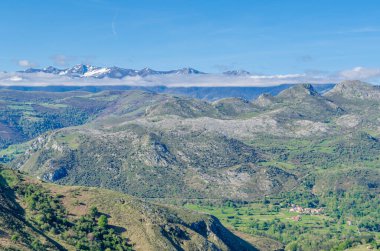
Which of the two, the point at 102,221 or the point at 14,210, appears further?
the point at 102,221

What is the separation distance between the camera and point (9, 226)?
158 meters

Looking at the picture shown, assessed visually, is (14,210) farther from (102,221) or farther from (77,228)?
(102,221)

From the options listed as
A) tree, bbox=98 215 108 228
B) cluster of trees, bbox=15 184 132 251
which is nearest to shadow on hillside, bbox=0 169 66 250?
cluster of trees, bbox=15 184 132 251

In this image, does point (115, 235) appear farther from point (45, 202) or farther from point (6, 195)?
point (6, 195)

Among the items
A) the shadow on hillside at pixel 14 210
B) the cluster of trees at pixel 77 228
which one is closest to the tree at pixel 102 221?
the cluster of trees at pixel 77 228

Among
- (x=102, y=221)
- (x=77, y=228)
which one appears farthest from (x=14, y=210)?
(x=102, y=221)

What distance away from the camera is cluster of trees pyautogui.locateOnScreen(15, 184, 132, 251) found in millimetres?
181250

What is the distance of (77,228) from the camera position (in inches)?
7446

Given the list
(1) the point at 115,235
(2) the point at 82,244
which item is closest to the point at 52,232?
(2) the point at 82,244

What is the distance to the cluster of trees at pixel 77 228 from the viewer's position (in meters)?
181

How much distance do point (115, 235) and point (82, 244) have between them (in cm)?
1732

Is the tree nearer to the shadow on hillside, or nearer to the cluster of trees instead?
the cluster of trees

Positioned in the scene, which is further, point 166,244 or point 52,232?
point 166,244

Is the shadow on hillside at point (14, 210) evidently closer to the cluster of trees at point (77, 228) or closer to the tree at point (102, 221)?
the cluster of trees at point (77, 228)
